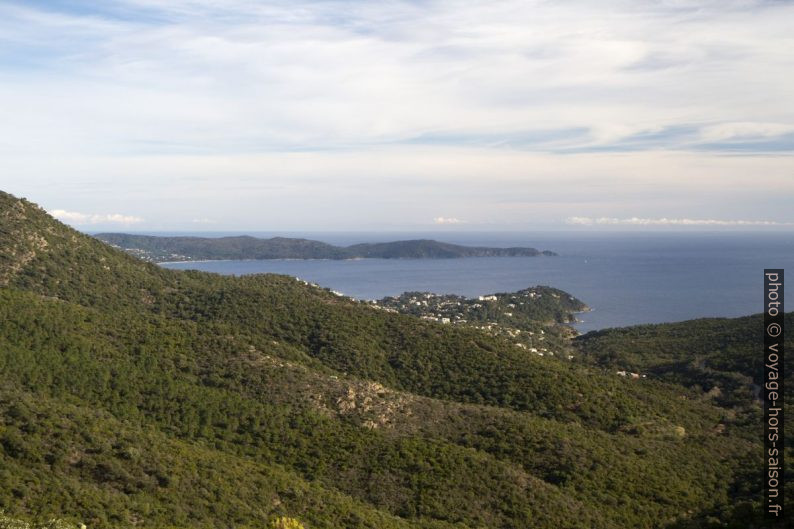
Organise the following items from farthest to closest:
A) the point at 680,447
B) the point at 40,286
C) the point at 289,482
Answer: the point at 40,286 → the point at 680,447 → the point at 289,482

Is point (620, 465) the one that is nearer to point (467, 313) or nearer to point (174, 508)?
point (174, 508)

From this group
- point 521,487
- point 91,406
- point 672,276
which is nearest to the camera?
point 521,487

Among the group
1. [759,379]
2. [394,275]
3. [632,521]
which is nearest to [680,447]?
[632,521]

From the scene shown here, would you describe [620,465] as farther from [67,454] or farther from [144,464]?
[67,454]

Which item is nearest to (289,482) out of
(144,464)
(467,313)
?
(144,464)

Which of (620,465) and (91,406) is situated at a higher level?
(91,406)

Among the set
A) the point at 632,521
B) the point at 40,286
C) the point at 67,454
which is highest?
the point at 40,286

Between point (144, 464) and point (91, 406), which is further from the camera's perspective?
point (91, 406)
